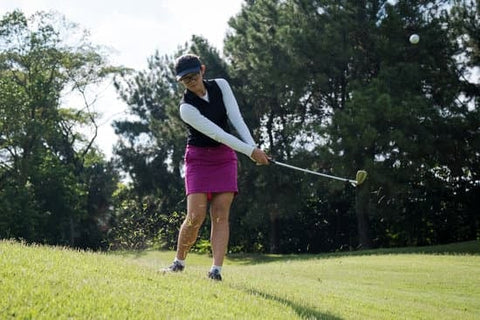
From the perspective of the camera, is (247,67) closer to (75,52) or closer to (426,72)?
(426,72)

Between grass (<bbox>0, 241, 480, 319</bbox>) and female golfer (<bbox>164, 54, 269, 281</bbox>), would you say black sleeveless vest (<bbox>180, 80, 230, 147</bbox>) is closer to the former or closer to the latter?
female golfer (<bbox>164, 54, 269, 281</bbox>)

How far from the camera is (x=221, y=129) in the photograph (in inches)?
232

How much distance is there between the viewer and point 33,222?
104 feet

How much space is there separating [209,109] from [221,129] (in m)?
0.33

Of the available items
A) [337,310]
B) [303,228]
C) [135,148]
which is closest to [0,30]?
[135,148]

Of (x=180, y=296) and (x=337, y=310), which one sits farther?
(x=337, y=310)

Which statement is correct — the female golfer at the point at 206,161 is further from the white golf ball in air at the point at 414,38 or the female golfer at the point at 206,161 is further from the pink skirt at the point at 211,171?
the white golf ball in air at the point at 414,38

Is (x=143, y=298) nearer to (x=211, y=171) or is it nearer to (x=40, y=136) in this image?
(x=211, y=171)

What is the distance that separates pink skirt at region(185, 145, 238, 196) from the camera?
605cm

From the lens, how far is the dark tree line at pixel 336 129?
23.5 metres

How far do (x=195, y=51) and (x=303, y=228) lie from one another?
10836mm

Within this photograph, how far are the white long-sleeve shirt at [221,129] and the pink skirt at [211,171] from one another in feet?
0.81

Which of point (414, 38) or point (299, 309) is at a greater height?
point (414, 38)

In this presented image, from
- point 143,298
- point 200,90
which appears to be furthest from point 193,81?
point 143,298
